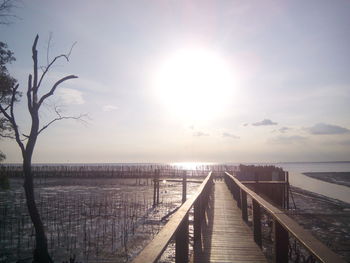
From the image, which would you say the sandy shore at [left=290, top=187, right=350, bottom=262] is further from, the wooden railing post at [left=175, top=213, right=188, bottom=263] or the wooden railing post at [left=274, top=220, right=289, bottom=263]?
the wooden railing post at [left=175, top=213, right=188, bottom=263]

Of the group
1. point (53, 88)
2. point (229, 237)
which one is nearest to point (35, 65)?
point (53, 88)

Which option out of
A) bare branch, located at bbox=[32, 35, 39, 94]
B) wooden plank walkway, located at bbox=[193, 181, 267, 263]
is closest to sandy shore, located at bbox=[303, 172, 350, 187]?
wooden plank walkway, located at bbox=[193, 181, 267, 263]

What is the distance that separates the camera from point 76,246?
1394cm

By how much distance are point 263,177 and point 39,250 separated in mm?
23181

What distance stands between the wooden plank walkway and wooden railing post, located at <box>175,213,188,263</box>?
1229 mm

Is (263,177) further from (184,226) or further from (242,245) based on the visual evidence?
(184,226)

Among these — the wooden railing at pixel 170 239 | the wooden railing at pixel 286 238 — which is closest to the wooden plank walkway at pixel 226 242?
the wooden railing at pixel 286 238

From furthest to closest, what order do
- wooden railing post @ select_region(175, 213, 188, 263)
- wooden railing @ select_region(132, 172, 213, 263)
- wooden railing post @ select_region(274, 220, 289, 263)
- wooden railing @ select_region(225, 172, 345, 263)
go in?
1. wooden railing post @ select_region(274, 220, 289, 263)
2. wooden railing post @ select_region(175, 213, 188, 263)
3. wooden railing @ select_region(225, 172, 345, 263)
4. wooden railing @ select_region(132, 172, 213, 263)

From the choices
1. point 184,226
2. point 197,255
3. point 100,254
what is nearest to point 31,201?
point 100,254

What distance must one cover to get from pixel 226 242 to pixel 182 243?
2.81m

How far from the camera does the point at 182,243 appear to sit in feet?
12.7

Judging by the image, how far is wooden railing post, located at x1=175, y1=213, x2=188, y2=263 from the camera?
3.72 m

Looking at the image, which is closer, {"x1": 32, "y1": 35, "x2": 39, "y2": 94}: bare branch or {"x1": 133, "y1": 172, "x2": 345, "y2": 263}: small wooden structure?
{"x1": 133, "y1": 172, "x2": 345, "y2": 263}: small wooden structure

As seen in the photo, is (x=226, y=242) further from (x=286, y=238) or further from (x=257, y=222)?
(x=286, y=238)
